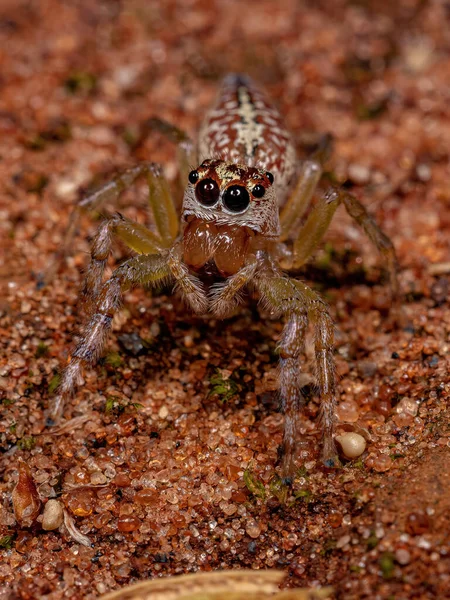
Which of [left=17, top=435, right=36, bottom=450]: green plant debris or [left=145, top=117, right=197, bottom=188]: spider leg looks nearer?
[left=17, top=435, right=36, bottom=450]: green plant debris

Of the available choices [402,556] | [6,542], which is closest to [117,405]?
[6,542]

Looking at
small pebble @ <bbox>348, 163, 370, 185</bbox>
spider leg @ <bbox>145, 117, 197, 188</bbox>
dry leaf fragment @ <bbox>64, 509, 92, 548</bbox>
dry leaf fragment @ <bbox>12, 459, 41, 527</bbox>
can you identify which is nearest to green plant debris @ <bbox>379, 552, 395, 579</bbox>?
dry leaf fragment @ <bbox>64, 509, 92, 548</bbox>

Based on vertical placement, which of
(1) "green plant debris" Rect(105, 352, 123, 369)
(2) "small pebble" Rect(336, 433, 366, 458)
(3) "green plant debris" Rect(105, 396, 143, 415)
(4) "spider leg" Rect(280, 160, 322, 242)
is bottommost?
(2) "small pebble" Rect(336, 433, 366, 458)

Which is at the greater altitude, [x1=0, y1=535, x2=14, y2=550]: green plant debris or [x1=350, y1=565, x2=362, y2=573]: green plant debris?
[x1=350, y1=565, x2=362, y2=573]: green plant debris

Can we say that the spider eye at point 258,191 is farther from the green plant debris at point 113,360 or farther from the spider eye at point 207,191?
the green plant debris at point 113,360

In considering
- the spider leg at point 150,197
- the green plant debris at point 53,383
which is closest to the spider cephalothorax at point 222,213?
the spider leg at point 150,197

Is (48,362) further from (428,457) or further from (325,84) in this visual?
(325,84)

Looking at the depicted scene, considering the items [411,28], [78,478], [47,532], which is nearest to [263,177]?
[78,478]

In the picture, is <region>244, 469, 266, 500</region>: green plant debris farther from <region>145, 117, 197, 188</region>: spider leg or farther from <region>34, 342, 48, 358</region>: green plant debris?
<region>145, 117, 197, 188</region>: spider leg

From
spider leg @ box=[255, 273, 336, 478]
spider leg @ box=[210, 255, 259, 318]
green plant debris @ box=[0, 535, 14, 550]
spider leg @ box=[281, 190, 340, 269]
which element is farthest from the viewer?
spider leg @ box=[281, 190, 340, 269]
